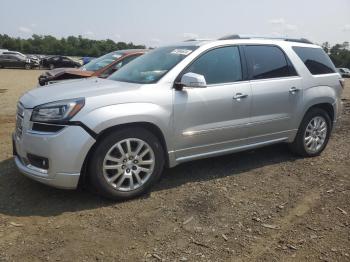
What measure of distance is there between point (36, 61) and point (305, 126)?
36915 mm

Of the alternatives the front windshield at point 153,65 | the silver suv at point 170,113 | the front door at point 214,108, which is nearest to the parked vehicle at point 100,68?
the front windshield at point 153,65

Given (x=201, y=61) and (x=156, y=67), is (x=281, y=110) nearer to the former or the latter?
(x=201, y=61)

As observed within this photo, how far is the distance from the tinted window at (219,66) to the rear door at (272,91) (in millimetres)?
209

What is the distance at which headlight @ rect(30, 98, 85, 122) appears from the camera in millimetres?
4129

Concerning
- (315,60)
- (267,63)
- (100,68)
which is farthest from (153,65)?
(100,68)

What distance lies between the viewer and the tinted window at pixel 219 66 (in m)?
5.00

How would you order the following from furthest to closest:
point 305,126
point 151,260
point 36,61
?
point 36,61, point 305,126, point 151,260

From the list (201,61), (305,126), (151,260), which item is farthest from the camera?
(305,126)

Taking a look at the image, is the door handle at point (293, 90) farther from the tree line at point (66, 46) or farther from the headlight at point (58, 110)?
the tree line at point (66, 46)

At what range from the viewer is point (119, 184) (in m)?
4.42

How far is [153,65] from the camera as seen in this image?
17.0 ft

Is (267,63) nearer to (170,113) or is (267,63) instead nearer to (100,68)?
(170,113)

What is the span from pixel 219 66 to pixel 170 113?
3.24 feet

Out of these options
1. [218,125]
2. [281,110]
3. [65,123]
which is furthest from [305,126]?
[65,123]
